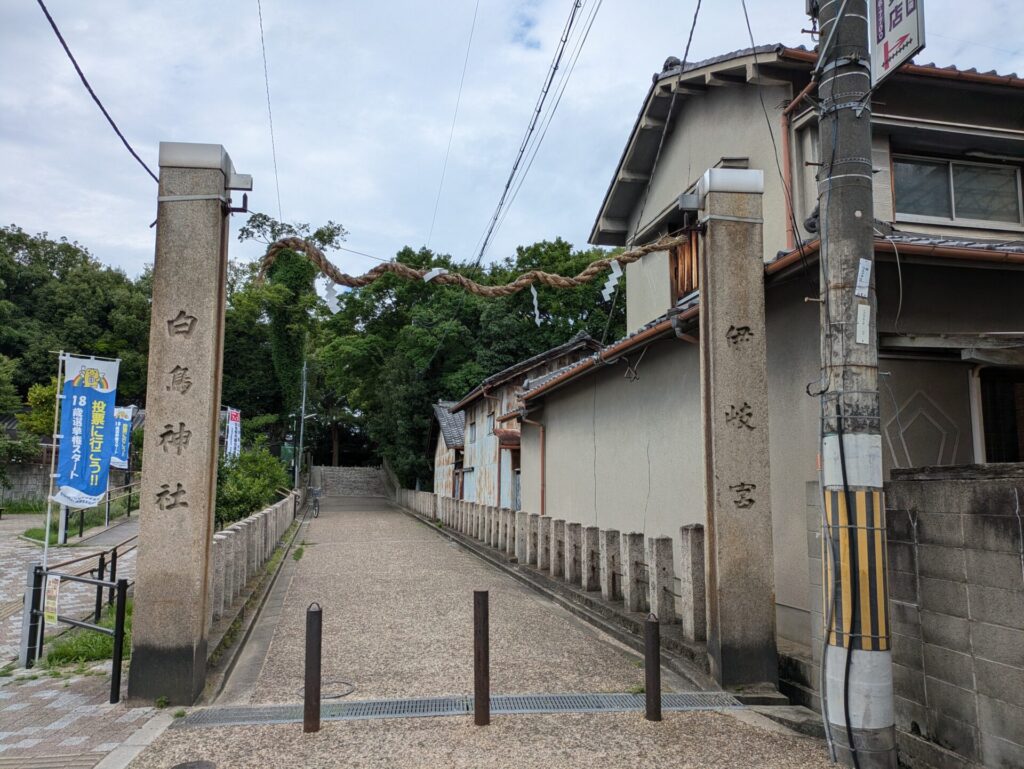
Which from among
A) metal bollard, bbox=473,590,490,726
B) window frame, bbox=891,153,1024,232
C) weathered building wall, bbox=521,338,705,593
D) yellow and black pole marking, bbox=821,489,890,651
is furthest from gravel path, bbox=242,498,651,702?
window frame, bbox=891,153,1024,232

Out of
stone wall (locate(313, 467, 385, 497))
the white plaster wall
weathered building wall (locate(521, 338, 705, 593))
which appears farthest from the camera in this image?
stone wall (locate(313, 467, 385, 497))

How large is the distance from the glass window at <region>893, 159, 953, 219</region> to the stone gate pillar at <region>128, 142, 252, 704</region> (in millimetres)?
8269

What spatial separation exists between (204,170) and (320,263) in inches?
51.3

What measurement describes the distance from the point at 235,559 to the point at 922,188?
35.1 ft

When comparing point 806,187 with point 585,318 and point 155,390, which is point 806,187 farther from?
point 585,318

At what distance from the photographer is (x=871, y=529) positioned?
468 cm

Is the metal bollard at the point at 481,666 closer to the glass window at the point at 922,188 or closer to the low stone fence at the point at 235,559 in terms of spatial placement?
the low stone fence at the point at 235,559

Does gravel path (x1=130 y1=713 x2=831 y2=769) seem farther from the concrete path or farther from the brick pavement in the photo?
the brick pavement

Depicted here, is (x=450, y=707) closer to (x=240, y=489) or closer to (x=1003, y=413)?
(x=1003, y=413)

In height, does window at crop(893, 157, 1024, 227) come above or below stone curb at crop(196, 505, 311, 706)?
above

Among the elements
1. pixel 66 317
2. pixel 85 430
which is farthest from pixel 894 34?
pixel 66 317

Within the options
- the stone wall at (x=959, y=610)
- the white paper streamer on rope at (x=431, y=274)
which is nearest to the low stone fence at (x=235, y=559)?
the white paper streamer on rope at (x=431, y=274)

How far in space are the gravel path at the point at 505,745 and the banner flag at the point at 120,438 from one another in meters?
11.8

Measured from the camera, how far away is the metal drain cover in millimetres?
5656
